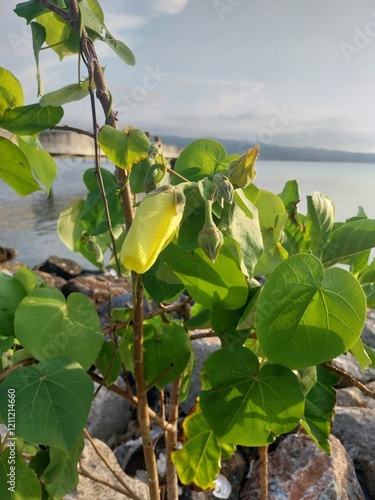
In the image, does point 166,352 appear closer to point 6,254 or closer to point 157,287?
point 157,287

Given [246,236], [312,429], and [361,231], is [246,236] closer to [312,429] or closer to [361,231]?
[361,231]

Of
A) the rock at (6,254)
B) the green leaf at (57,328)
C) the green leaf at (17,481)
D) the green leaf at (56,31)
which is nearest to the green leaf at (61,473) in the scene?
the green leaf at (17,481)

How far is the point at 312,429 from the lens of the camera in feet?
2.03

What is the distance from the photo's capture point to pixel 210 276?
44 centimetres

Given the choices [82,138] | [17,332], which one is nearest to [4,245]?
[82,138]

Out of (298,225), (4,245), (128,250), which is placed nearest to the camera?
(128,250)

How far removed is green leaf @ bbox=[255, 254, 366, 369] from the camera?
42 centimetres

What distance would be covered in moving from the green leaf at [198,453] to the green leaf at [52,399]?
1.03ft

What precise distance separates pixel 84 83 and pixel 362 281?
393mm

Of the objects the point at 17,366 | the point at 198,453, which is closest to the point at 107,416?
the point at 198,453

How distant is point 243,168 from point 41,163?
1.22 feet

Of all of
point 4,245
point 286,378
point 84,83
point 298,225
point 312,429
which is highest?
point 84,83

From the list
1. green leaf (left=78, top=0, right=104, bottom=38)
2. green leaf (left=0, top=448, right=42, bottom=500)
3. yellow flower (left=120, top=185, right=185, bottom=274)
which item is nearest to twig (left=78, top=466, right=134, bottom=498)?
green leaf (left=0, top=448, right=42, bottom=500)

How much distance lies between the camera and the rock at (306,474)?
0.93 metres
